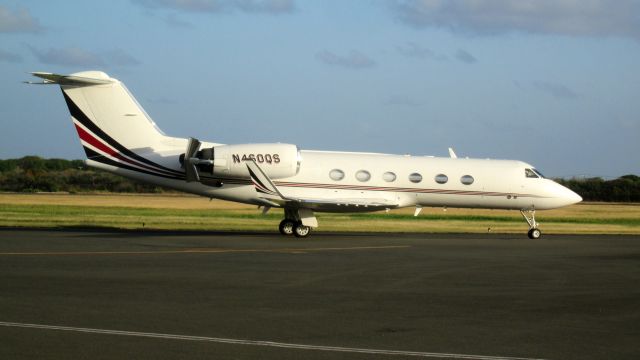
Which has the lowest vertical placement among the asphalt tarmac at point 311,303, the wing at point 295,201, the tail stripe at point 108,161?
the asphalt tarmac at point 311,303

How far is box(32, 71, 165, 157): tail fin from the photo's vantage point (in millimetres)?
29312

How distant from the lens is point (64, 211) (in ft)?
154

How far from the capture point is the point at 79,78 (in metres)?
28.9

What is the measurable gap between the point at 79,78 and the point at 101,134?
2031 millimetres

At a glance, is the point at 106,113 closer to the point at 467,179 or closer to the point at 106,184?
the point at 467,179

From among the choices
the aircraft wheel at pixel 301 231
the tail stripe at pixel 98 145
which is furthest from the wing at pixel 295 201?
the tail stripe at pixel 98 145

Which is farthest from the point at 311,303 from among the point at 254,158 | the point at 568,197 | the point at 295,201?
the point at 568,197

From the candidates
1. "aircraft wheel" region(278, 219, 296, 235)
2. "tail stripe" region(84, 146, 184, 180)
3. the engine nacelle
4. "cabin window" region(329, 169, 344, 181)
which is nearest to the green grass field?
"tail stripe" region(84, 146, 184, 180)

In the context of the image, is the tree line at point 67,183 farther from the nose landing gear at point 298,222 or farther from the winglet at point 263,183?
the winglet at point 263,183

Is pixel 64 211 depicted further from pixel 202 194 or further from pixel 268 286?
pixel 268 286

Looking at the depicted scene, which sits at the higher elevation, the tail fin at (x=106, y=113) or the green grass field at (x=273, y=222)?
the tail fin at (x=106, y=113)

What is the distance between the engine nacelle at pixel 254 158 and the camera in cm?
2917

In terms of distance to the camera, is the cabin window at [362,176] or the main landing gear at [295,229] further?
the cabin window at [362,176]

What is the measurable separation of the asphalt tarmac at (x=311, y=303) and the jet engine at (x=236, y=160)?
5859mm
